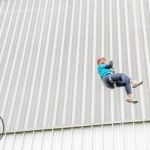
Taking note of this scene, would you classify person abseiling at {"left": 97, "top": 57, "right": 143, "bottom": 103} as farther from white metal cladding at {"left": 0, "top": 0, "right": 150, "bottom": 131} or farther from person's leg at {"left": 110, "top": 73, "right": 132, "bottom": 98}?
white metal cladding at {"left": 0, "top": 0, "right": 150, "bottom": 131}

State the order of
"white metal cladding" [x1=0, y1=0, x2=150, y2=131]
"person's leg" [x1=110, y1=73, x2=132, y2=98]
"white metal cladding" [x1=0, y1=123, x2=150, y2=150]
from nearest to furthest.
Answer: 1. "person's leg" [x1=110, y1=73, x2=132, y2=98]
2. "white metal cladding" [x1=0, y1=123, x2=150, y2=150]
3. "white metal cladding" [x1=0, y1=0, x2=150, y2=131]

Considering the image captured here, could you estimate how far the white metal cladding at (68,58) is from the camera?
564 inches

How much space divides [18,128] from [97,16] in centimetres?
626

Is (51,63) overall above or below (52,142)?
above

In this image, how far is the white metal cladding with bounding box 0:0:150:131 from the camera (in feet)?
47.0

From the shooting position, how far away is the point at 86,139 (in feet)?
44.0

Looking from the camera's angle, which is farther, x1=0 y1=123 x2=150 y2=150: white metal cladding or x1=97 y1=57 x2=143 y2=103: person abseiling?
x1=0 y1=123 x2=150 y2=150: white metal cladding

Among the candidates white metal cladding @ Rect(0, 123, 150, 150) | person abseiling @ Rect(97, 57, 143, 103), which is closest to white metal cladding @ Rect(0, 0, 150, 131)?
white metal cladding @ Rect(0, 123, 150, 150)

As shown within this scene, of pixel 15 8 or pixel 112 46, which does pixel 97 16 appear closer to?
pixel 112 46

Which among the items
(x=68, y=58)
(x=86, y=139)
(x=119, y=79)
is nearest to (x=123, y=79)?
(x=119, y=79)

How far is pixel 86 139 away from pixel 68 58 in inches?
157

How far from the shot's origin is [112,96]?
47.8ft

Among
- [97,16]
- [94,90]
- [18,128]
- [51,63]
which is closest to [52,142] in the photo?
[18,128]

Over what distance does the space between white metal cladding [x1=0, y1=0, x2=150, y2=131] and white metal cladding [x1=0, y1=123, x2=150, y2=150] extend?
32 centimetres
